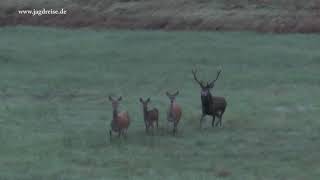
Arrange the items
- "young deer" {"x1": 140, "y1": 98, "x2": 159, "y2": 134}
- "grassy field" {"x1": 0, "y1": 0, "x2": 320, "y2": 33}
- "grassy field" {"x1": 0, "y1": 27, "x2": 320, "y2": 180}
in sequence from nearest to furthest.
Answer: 1. "grassy field" {"x1": 0, "y1": 27, "x2": 320, "y2": 180}
2. "young deer" {"x1": 140, "y1": 98, "x2": 159, "y2": 134}
3. "grassy field" {"x1": 0, "y1": 0, "x2": 320, "y2": 33}

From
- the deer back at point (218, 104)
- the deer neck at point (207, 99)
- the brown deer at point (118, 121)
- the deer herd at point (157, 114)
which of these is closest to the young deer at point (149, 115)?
the deer herd at point (157, 114)

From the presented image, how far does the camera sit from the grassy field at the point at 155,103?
1847cm

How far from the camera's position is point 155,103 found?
1104 inches

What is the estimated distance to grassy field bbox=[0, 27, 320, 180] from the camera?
60.6 ft

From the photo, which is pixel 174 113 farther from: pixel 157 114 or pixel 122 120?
pixel 122 120

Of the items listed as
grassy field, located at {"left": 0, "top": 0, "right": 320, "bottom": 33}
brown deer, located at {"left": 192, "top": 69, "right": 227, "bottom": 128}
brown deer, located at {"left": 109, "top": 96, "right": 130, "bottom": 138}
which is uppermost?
grassy field, located at {"left": 0, "top": 0, "right": 320, "bottom": 33}

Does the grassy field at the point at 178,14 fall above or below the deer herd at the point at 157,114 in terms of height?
above

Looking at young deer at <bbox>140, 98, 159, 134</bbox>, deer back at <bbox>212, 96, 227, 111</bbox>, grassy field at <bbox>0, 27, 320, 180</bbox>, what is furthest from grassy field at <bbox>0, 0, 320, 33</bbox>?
young deer at <bbox>140, 98, 159, 134</bbox>

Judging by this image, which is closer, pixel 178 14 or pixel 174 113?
pixel 174 113

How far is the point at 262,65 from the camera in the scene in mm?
38438

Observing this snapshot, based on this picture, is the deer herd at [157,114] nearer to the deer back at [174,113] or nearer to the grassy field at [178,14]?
the deer back at [174,113]

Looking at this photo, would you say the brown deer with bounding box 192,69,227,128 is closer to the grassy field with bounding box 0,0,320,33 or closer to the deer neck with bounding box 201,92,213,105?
the deer neck with bounding box 201,92,213,105

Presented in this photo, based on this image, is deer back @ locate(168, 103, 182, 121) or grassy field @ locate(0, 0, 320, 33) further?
grassy field @ locate(0, 0, 320, 33)

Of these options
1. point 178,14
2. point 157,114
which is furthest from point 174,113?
point 178,14
